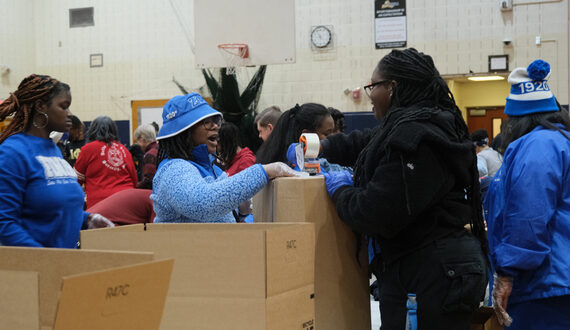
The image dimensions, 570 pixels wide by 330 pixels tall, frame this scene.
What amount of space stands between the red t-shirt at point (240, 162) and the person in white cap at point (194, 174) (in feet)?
6.30

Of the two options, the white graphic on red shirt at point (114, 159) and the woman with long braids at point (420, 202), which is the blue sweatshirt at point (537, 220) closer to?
the woman with long braids at point (420, 202)

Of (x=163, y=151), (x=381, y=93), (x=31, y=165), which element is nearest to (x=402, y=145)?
(x=381, y=93)

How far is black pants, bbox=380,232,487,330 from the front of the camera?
5.99 ft

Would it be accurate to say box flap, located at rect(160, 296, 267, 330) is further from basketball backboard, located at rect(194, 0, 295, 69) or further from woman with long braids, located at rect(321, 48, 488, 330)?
basketball backboard, located at rect(194, 0, 295, 69)

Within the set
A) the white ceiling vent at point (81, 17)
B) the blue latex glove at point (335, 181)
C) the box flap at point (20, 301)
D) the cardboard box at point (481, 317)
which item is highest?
the white ceiling vent at point (81, 17)

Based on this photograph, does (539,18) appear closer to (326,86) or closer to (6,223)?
(326,86)

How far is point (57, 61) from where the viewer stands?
10367 millimetres

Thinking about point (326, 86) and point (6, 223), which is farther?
point (326, 86)

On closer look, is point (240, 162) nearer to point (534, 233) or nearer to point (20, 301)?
point (534, 233)

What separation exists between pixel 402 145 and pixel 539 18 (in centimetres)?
741

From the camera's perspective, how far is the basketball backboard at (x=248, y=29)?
25.1 feet

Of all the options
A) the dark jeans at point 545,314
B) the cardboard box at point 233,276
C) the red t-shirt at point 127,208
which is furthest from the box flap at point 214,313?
the red t-shirt at point 127,208

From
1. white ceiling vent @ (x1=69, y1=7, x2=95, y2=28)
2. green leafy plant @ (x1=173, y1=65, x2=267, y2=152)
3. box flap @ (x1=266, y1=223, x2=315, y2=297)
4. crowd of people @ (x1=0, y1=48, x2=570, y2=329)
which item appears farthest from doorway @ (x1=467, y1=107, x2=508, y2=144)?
box flap @ (x1=266, y1=223, x2=315, y2=297)

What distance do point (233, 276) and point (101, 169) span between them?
380cm
